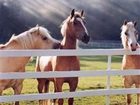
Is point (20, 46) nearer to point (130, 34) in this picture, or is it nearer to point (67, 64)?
point (67, 64)

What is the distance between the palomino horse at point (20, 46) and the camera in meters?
8.07

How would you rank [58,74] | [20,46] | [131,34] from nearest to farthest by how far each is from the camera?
[58,74], [20,46], [131,34]

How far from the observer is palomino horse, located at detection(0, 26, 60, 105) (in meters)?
8.07

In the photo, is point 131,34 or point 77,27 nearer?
point 77,27

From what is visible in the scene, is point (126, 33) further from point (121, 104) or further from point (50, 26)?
point (50, 26)

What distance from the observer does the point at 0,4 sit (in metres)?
63.2

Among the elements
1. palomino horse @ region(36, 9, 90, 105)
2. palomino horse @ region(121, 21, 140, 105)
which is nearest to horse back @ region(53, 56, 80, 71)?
palomino horse @ region(36, 9, 90, 105)

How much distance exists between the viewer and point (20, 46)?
8.21 meters

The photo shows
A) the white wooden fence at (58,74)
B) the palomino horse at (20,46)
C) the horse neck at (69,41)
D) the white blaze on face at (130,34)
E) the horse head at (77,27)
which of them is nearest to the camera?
the white wooden fence at (58,74)

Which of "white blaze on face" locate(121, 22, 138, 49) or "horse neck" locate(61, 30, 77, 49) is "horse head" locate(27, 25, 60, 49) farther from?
"white blaze on face" locate(121, 22, 138, 49)

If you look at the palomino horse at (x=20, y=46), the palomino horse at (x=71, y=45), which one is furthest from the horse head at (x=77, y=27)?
the palomino horse at (x=20, y=46)

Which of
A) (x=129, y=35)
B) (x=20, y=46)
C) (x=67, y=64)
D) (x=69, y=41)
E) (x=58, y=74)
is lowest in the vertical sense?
(x=58, y=74)

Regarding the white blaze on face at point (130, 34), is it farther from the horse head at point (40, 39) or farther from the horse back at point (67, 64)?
the horse head at point (40, 39)

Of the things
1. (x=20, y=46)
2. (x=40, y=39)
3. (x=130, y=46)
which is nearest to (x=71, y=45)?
(x=40, y=39)
